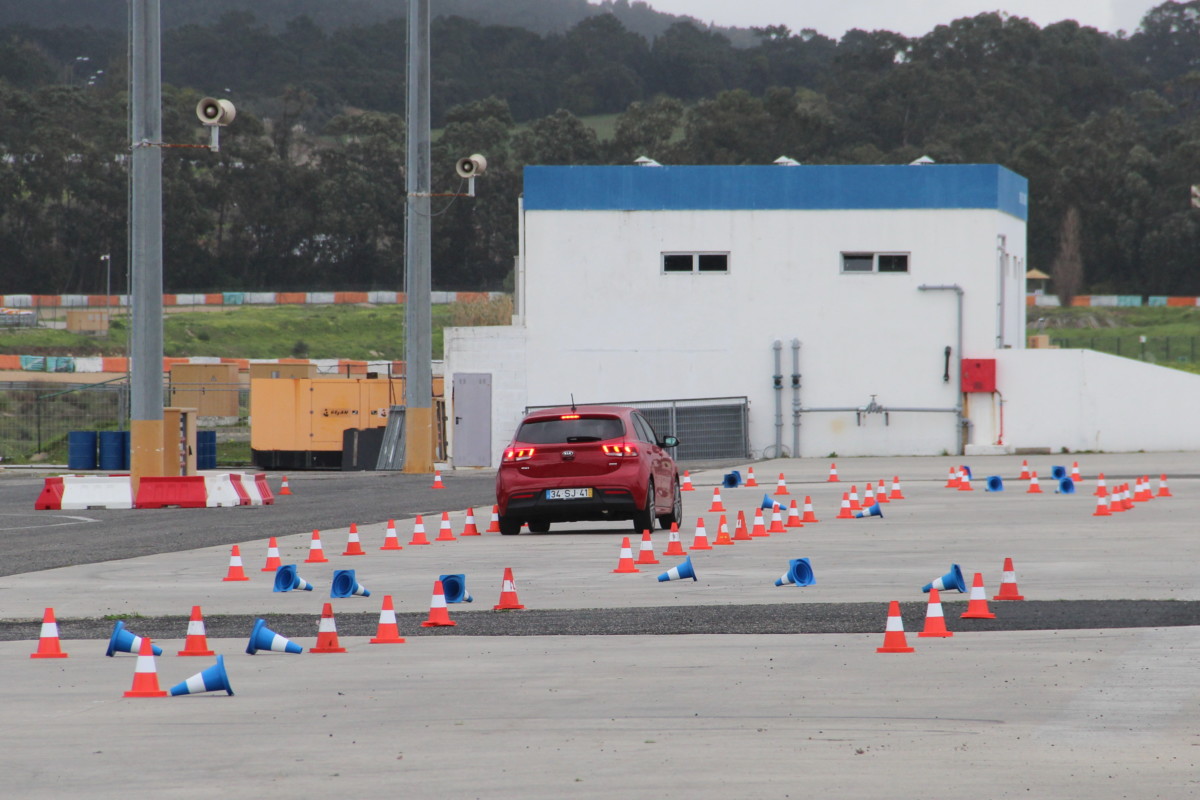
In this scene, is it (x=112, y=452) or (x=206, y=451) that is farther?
(x=206, y=451)

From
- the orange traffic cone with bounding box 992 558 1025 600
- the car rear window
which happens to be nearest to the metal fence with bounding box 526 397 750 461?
the car rear window

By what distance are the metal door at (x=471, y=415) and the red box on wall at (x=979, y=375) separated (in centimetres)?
1202

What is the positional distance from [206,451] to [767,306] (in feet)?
48.6

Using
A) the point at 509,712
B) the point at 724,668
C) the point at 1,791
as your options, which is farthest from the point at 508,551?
the point at 1,791

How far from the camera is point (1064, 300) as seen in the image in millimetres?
112312

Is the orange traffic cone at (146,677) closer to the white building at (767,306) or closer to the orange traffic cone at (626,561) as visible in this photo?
the orange traffic cone at (626,561)

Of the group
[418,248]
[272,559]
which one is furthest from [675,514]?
[418,248]

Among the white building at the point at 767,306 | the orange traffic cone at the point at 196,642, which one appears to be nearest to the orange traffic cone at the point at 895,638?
the orange traffic cone at the point at 196,642

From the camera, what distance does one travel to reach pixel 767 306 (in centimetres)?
4300

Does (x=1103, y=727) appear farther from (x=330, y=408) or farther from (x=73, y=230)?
(x=73, y=230)

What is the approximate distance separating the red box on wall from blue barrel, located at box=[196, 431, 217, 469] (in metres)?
19.0

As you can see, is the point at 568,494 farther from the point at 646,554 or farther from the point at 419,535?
the point at 646,554

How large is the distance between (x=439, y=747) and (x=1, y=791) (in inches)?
73.7

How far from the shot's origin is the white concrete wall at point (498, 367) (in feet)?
141
